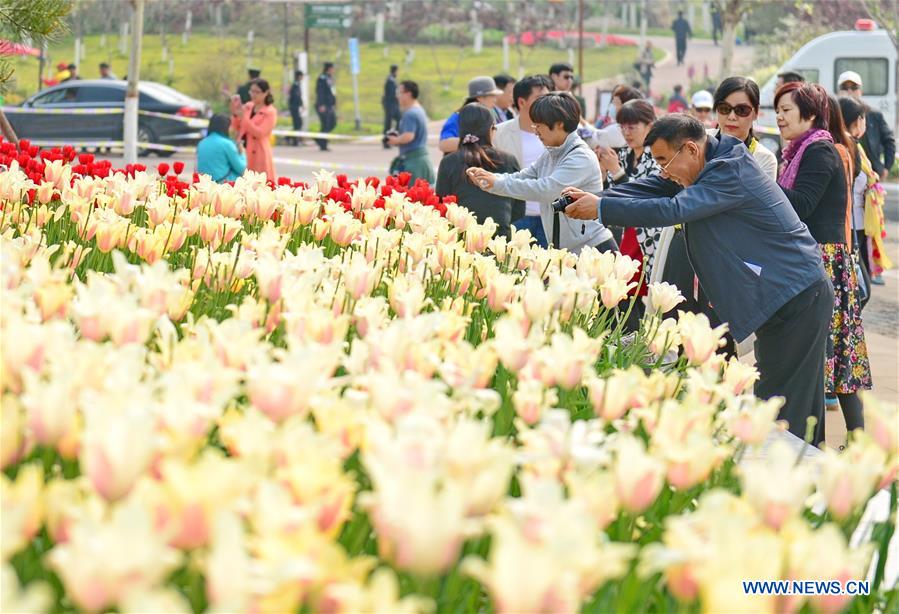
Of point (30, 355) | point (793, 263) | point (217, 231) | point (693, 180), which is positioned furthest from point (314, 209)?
point (30, 355)

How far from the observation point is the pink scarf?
6387 millimetres

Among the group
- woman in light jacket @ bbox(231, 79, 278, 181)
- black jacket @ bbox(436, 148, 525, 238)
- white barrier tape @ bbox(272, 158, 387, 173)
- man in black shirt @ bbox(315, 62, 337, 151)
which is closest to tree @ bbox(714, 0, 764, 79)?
white barrier tape @ bbox(272, 158, 387, 173)

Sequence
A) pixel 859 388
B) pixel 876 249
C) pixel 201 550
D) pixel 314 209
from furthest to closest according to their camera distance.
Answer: pixel 876 249 < pixel 859 388 < pixel 314 209 < pixel 201 550

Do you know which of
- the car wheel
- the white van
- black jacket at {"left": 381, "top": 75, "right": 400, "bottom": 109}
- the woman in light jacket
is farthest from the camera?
black jacket at {"left": 381, "top": 75, "right": 400, "bottom": 109}

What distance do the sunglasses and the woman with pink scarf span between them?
0.14 metres

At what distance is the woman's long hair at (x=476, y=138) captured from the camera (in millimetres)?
8180

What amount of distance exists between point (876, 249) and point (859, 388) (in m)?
2.51

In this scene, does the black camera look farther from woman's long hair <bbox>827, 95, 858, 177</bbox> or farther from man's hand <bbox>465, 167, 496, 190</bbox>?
woman's long hair <bbox>827, 95, 858, 177</bbox>

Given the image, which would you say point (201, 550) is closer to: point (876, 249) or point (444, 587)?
point (444, 587)

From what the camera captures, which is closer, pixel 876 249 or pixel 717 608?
pixel 717 608

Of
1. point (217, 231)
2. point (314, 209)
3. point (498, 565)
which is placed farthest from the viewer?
point (314, 209)

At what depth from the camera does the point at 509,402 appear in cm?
308

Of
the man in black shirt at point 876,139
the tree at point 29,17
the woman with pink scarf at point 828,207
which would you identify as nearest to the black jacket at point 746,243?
the woman with pink scarf at point 828,207

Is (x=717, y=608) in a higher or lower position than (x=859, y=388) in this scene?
higher
